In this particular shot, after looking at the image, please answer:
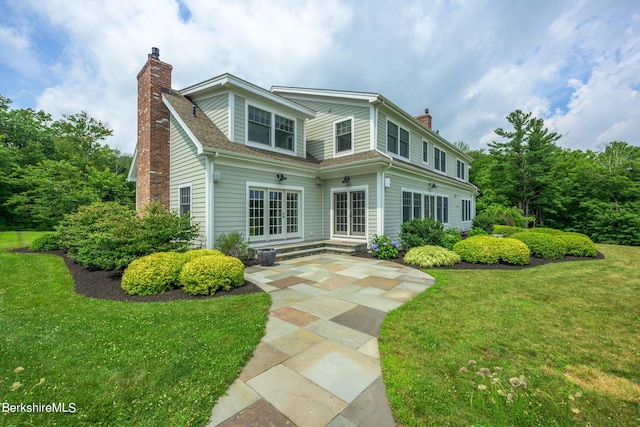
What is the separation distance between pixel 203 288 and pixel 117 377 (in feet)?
8.45

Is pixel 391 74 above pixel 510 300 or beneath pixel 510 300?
above

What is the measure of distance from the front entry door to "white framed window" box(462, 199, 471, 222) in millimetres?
12255

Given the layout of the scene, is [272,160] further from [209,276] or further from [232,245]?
[209,276]

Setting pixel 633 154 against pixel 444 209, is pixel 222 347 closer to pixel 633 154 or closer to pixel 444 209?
pixel 444 209

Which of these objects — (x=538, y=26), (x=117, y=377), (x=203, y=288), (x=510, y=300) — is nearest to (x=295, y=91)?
(x=538, y=26)

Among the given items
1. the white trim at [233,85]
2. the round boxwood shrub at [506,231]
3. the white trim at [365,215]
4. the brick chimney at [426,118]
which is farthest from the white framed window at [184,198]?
the round boxwood shrub at [506,231]

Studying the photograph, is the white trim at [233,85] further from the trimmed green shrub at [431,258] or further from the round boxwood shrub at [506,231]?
the round boxwood shrub at [506,231]

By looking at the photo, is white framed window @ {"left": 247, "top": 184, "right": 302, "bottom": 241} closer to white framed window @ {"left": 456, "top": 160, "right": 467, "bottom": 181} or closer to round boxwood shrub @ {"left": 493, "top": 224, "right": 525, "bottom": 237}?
round boxwood shrub @ {"left": 493, "top": 224, "right": 525, "bottom": 237}

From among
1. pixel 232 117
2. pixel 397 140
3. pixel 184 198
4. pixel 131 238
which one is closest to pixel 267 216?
pixel 184 198

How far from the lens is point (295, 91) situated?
1249 centimetres

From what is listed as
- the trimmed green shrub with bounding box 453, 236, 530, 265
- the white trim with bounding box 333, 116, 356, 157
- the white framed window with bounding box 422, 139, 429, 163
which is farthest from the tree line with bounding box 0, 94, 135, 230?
the trimmed green shrub with bounding box 453, 236, 530, 265

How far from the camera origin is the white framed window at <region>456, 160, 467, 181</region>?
1939cm

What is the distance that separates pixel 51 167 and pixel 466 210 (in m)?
30.9

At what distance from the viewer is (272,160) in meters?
9.12
